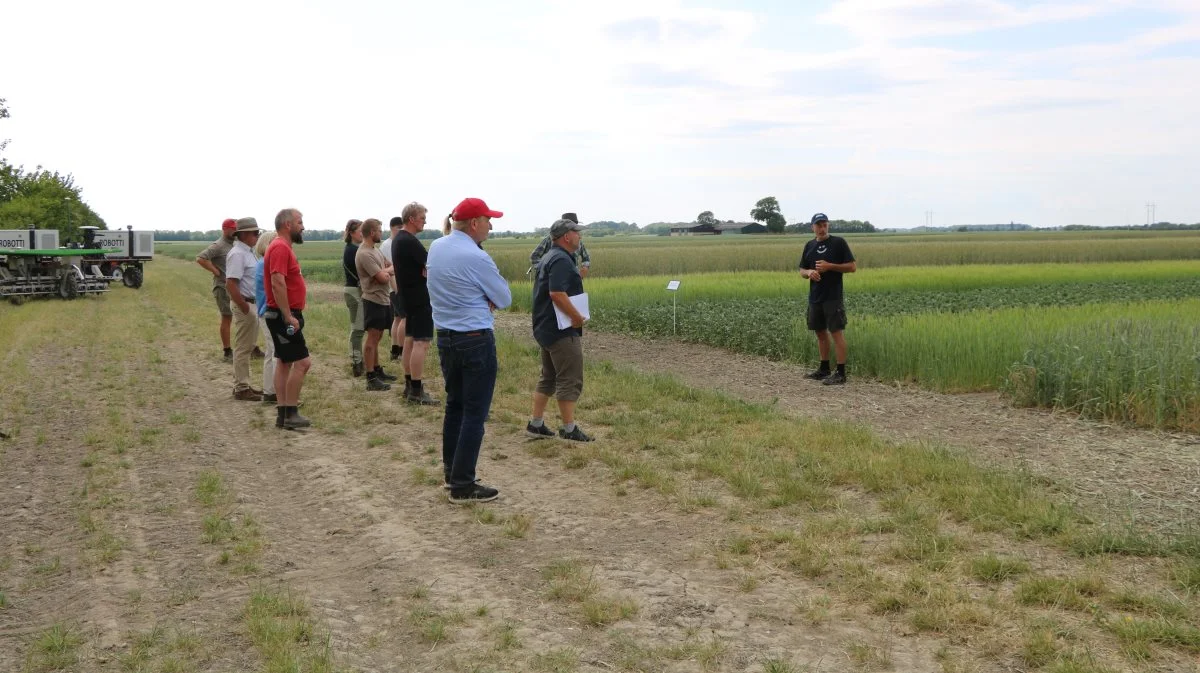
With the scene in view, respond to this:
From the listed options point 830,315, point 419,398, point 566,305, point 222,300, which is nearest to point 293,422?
point 419,398

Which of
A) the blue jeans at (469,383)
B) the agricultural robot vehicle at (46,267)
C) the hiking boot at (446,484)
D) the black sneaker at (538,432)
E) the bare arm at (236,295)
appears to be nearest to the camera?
the blue jeans at (469,383)

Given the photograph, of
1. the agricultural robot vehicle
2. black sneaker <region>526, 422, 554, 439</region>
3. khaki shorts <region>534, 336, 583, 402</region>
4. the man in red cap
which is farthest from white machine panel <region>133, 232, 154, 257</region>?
khaki shorts <region>534, 336, 583, 402</region>

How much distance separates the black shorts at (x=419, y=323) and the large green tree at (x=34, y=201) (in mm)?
36165

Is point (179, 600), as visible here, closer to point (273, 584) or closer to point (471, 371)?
point (273, 584)

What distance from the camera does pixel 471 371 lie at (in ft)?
19.7

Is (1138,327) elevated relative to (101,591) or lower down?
elevated

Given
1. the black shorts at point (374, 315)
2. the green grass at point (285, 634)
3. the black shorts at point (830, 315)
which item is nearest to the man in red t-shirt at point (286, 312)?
the black shorts at point (374, 315)

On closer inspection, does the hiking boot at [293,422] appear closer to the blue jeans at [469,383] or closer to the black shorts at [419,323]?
the black shorts at [419,323]

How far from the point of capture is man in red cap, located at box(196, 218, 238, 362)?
12.5m

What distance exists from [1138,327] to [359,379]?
8168 millimetres

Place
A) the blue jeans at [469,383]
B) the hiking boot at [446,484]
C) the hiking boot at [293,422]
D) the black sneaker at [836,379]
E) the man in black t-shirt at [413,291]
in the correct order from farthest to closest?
1. the black sneaker at [836,379]
2. the man in black t-shirt at [413,291]
3. the hiking boot at [293,422]
4. the hiking boot at [446,484]
5. the blue jeans at [469,383]

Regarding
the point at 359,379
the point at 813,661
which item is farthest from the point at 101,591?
the point at 359,379

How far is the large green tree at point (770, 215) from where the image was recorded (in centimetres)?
9169

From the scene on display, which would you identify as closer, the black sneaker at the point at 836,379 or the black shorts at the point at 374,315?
the black shorts at the point at 374,315
